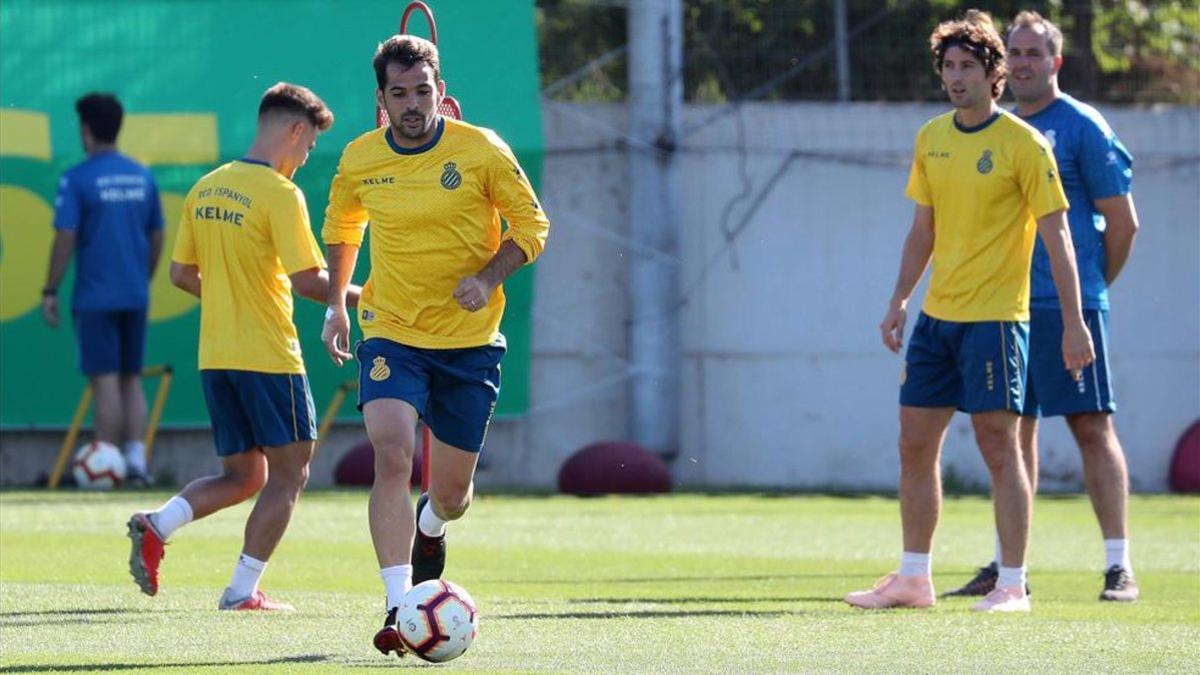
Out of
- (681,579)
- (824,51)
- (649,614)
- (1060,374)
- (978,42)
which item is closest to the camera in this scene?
(649,614)

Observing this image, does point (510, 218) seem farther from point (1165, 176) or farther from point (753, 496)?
point (1165, 176)

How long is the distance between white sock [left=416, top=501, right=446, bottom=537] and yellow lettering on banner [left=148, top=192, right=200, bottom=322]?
9.84 m

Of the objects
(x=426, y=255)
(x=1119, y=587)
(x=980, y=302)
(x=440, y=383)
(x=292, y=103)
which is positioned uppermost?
(x=292, y=103)

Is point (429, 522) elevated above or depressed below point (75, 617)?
above

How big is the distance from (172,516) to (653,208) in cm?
1034

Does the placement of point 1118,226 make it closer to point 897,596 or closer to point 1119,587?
point 1119,587

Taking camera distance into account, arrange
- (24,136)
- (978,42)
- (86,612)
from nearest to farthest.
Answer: (86,612) < (978,42) < (24,136)

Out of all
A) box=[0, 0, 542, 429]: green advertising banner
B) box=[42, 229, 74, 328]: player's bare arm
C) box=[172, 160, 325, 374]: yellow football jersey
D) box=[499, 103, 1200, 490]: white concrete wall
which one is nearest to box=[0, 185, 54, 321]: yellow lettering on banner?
box=[0, 0, 542, 429]: green advertising banner

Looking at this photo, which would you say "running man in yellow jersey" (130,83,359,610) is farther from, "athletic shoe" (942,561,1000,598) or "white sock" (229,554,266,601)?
"athletic shoe" (942,561,1000,598)

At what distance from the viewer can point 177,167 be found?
1791 centimetres

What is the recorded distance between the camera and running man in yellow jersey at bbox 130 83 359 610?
884 centimetres

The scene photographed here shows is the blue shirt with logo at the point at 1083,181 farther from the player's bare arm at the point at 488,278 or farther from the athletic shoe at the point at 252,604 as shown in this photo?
the athletic shoe at the point at 252,604

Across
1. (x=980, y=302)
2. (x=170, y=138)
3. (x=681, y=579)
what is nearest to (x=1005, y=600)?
(x=980, y=302)

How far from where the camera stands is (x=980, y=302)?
8969mm
